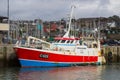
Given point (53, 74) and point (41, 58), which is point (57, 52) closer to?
point (41, 58)

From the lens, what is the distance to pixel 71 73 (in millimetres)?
52906

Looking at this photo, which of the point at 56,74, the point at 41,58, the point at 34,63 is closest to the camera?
the point at 56,74

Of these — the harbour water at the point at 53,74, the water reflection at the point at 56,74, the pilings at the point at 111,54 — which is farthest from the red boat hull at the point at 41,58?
the pilings at the point at 111,54

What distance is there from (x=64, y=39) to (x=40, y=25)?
103ft

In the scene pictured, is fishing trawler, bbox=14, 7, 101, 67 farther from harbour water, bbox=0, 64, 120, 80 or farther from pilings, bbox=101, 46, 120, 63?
pilings, bbox=101, 46, 120, 63

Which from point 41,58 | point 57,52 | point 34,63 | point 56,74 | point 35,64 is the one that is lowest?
point 56,74

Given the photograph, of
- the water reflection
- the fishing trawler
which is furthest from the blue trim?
the water reflection

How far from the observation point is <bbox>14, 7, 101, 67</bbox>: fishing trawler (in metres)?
57.8

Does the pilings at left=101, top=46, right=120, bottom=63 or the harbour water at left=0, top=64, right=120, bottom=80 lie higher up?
the pilings at left=101, top=46, right=120, bottom=63

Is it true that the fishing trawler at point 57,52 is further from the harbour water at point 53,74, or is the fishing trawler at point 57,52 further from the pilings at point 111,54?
the pilings at point 111,54

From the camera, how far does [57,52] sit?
59.1 metres

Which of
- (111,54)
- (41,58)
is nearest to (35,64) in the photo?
(41,58)

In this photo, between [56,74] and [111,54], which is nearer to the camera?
[56,74]

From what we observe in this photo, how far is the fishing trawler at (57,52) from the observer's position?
5775 centimetres
